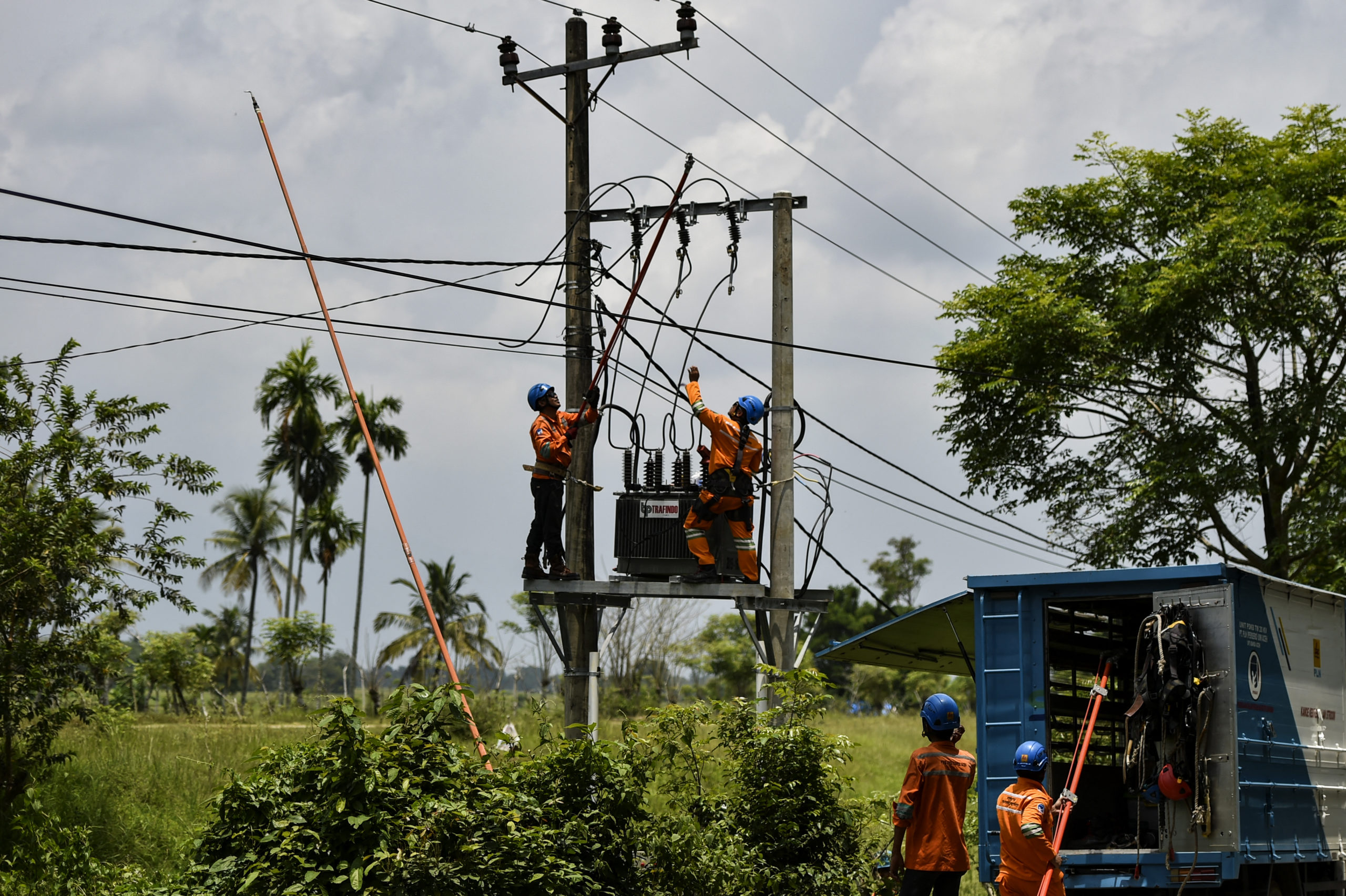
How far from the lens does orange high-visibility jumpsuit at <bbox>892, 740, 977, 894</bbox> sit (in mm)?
7883

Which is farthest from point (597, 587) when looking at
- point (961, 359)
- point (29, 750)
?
point (961, 359)

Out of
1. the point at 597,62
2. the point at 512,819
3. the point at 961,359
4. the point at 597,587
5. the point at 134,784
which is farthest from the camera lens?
the point at 961,359

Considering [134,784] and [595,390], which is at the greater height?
[595,390]

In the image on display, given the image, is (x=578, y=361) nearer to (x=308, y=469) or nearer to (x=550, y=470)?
(x=550, y=470)

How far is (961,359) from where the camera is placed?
23703 mm

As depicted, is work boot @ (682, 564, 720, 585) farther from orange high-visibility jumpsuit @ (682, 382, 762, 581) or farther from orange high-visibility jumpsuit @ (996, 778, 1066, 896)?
orange high-visibility jumpsuit @ (996, 778, 1066, 896)

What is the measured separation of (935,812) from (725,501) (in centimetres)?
456

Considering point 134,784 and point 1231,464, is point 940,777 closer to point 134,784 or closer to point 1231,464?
point 134,784

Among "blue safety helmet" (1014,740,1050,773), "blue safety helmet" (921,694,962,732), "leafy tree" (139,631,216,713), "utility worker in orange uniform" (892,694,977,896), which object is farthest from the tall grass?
"leafy tree" (139,631,216,713)

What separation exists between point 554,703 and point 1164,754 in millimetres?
19613

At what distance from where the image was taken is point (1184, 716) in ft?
30.8

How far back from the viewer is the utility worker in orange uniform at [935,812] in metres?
7.89

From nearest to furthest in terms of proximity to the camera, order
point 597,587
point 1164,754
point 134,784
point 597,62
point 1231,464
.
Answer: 1. point 1164,754
2. point 597,587
3. point 597,62
4. point 134,784
5. point 1231,464

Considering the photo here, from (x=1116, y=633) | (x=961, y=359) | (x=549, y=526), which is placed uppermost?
(x=961, y=359)
